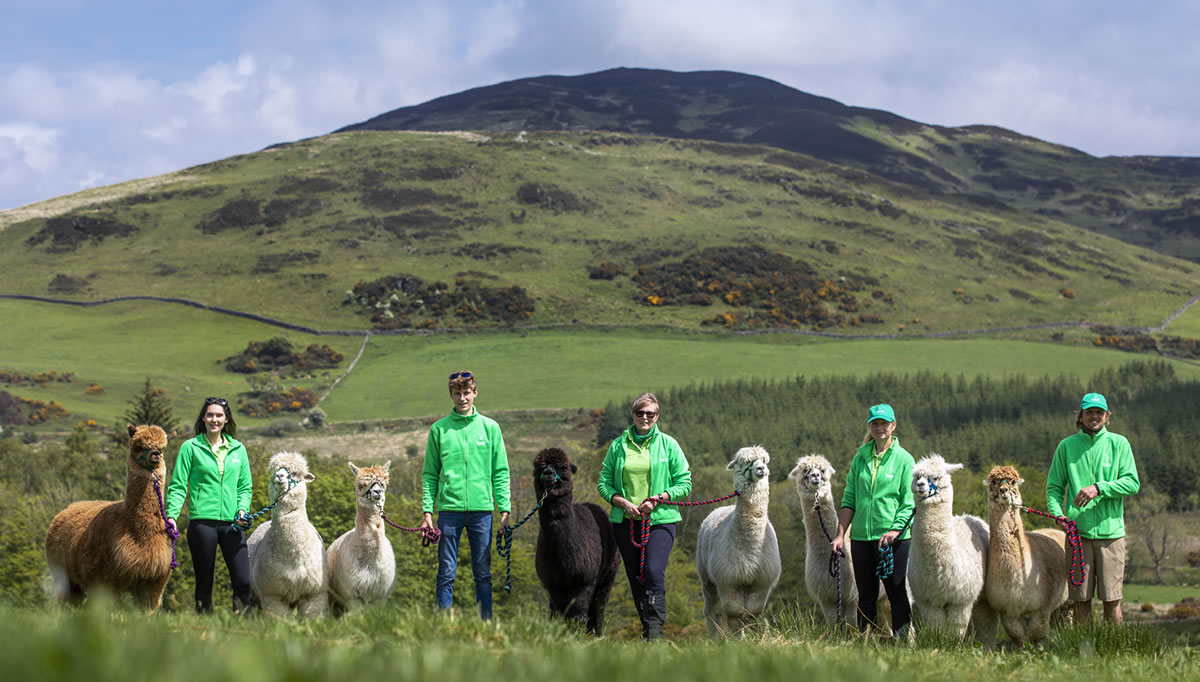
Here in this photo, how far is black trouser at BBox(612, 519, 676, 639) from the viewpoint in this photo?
10844mm

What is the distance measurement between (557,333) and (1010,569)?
4505 inches

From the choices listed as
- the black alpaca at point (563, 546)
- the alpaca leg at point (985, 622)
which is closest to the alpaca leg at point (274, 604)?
the black alpaca at point (563, 546)

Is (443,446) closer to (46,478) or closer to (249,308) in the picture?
(46,478)

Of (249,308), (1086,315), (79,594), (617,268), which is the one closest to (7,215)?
(249,308)

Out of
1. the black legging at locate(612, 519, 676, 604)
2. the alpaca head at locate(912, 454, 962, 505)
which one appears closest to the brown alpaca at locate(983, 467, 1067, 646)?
the alpaca head at locate(912, 454, 962, 505)

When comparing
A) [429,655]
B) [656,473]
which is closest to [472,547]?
[656,473]

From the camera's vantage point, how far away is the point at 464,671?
3611 mm

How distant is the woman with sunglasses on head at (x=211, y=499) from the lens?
10688mm

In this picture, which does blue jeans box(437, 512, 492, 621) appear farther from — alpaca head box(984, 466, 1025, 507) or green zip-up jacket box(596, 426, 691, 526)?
alpaca head box(984, 466, 1025, 507)

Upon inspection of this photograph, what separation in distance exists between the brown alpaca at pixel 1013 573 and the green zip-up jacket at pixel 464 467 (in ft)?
18.7

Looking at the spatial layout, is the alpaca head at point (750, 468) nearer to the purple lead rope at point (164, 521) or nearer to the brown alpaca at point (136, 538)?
the purple lead rope at point (164, 521)

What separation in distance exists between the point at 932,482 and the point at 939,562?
921mm

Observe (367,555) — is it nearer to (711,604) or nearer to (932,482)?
(711,604)

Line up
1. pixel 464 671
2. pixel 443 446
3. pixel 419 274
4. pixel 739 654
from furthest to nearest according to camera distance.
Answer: pixel 419 274, pixel 443 446, pixel 739 654, pixel 464 671
